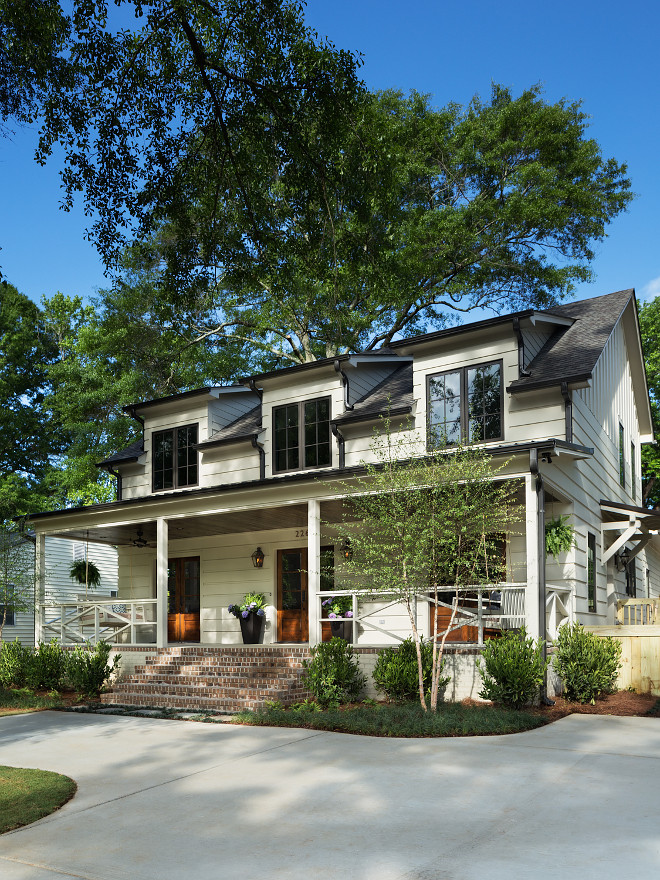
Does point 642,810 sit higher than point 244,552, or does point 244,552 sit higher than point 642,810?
point 244,552

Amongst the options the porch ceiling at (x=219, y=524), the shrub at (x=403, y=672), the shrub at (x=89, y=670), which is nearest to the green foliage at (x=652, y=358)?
the porch ceiling at (x=219, y=524)

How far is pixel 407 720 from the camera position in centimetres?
959

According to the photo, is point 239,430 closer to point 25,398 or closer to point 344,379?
point 344,379

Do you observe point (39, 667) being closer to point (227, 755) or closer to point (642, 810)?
point (227, 755)

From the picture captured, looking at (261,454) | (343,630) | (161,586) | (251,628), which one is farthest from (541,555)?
(161,586)

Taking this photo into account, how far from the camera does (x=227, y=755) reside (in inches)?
328

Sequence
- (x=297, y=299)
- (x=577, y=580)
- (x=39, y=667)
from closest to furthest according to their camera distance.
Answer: (x=577, y=580)
(x=39, y=667)
(x=297, y=299)

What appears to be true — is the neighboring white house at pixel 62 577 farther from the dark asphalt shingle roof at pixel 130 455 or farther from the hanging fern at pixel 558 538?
the hanging fern at pixel 558 538

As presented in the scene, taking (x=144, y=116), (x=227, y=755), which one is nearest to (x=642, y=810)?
(x=227, y=755)

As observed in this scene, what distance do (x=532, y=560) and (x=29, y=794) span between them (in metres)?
7.25

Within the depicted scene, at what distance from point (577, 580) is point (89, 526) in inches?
395

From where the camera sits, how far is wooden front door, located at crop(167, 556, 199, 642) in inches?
725

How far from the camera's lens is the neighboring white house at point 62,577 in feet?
91.3

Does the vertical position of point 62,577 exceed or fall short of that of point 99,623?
it exceeds it
